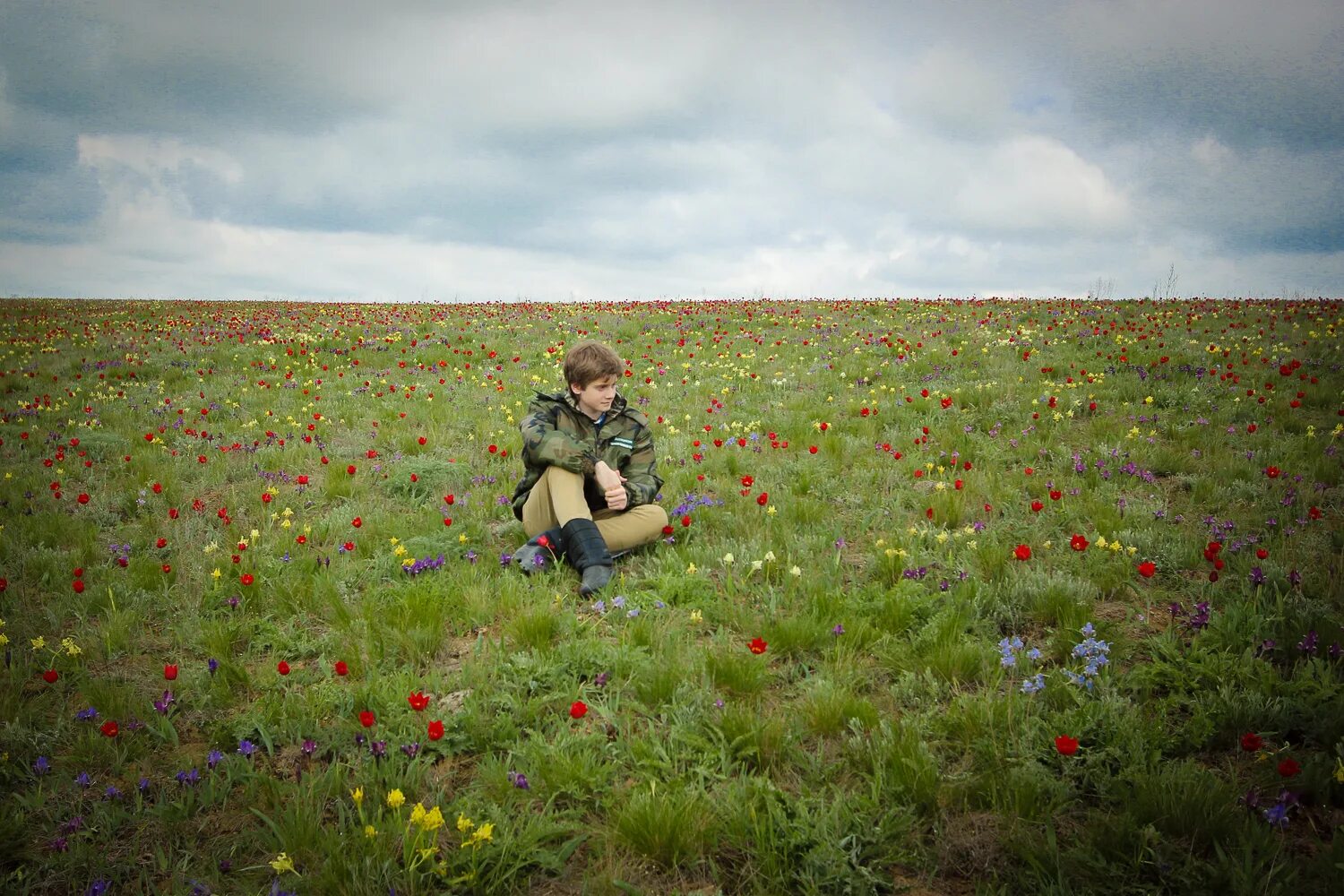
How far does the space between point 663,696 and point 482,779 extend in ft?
3.33

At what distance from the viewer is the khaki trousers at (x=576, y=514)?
512 centimetres

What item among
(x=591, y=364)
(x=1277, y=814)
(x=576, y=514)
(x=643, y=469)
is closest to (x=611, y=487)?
(x=576, y=514)

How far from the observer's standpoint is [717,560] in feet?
16.9

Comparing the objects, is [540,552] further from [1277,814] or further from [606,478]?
[1277,814]

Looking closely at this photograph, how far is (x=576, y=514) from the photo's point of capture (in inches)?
198

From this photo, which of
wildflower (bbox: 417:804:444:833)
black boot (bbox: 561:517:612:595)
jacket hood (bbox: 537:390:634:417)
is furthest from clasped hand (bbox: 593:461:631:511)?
wildflower (bbox: 417:804:444:833)

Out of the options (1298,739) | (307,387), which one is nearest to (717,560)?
(1298,739)

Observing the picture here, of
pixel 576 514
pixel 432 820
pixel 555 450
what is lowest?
pixel 432 820

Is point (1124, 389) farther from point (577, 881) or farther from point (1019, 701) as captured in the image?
point (577, 881)

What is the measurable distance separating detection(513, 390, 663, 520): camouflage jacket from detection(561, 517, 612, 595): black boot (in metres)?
0.46

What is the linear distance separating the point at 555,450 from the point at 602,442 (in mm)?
620

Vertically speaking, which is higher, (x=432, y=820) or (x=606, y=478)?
(x=606, y=478)

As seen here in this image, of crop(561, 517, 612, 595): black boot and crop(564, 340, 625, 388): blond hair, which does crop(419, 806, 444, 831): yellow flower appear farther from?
crop(564, 340, 625, 388): blond hair

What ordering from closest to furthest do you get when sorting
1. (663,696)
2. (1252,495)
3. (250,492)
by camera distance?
(663,696)
(1252,495)
(250,492)
